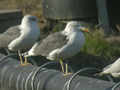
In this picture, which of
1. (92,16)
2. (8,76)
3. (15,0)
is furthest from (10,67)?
(15,0)

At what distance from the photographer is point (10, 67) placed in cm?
390

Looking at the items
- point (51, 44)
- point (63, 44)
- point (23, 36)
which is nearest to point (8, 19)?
point (23, 36)

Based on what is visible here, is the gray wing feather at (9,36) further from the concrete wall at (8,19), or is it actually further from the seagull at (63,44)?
A: the concrete wall at (8,19)

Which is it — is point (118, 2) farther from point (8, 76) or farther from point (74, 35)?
point (8, 76)

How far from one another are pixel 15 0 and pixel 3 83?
976 centimetres

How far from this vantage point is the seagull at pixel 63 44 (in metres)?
5.31

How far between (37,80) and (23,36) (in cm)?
259

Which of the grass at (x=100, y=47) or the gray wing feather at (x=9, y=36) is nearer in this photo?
the gray wing feather at (x=9, y=36)

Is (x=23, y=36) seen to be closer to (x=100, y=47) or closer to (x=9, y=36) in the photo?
(x=9, y=36)

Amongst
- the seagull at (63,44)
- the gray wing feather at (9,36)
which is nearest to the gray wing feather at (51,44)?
the seagull at (63,44)

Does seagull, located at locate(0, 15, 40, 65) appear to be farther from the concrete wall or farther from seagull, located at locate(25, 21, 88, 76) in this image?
the concrete wall

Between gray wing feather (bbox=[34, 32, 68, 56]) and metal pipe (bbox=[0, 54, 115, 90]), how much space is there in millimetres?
1581

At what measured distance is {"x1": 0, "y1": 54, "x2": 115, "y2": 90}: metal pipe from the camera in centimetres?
304

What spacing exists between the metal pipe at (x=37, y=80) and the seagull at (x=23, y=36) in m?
1.94
